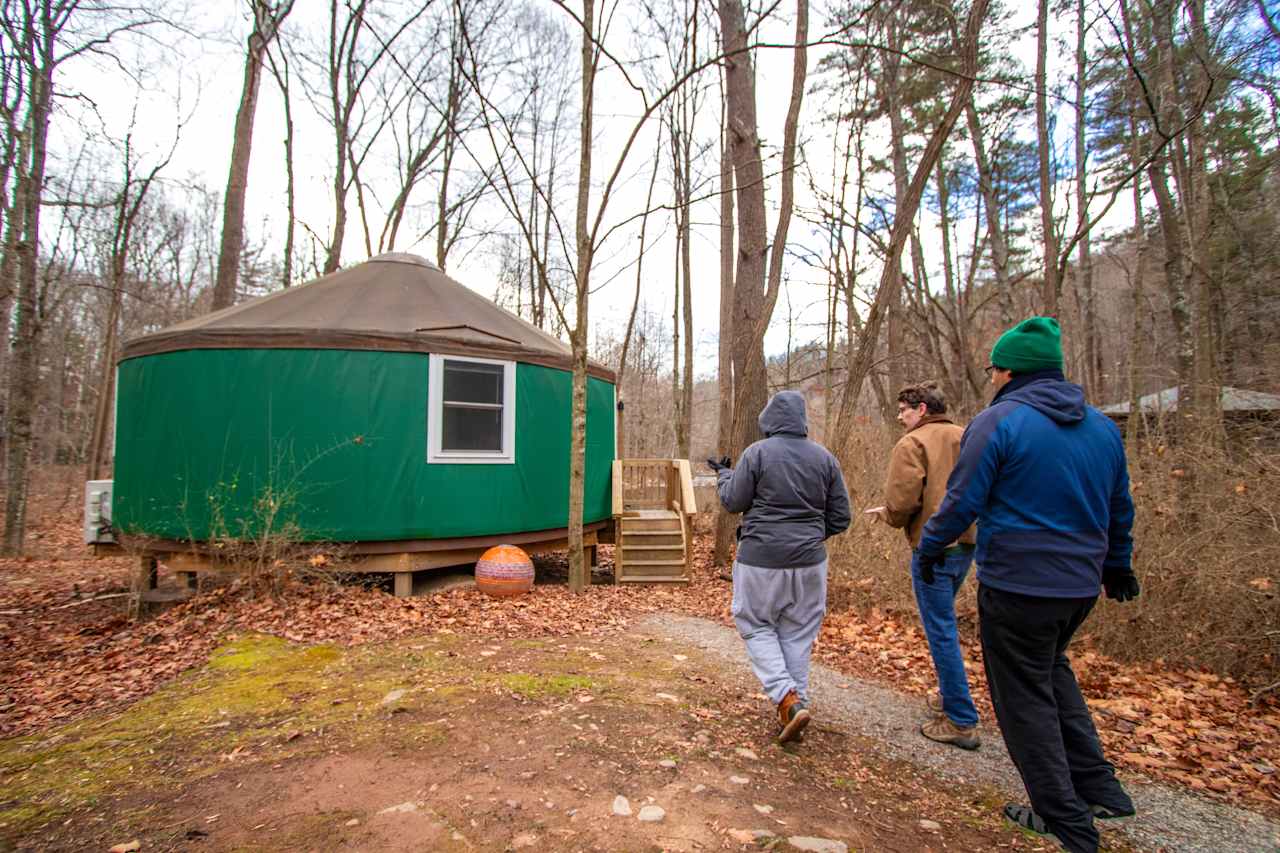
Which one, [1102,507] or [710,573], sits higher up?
[1102,507]

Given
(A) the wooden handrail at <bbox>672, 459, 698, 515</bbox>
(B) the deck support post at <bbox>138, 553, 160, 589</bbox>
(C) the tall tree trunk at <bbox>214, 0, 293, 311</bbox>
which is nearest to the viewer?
(B) the deck support post at <bbox>138, 553, 160, 589</bbox>

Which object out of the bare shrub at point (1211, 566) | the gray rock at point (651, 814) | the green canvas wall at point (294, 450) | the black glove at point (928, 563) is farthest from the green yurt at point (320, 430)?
the bare shrub at point (1211, 566)

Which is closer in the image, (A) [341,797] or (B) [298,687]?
(A) [341,797]

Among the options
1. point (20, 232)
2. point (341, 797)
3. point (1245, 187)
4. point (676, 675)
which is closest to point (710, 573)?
point (676, 675)

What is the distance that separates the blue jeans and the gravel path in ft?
0.56

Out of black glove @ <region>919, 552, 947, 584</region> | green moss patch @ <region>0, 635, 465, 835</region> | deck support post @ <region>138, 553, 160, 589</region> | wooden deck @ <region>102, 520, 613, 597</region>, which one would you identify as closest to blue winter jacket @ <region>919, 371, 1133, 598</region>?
black glove @ <region>919, 552, 947, 584</region>

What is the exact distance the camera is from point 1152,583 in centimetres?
427

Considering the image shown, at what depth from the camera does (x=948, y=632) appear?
2936 mm

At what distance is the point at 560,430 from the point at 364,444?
6.47 ft

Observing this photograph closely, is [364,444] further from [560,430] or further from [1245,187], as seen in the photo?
[1245,187]

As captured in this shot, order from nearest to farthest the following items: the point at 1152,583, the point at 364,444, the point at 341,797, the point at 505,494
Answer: the point at 341,797 → the point at 1152,583 → the point at 364,444 → the point at 505,494

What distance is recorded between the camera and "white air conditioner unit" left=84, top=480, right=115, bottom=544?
6.75 m

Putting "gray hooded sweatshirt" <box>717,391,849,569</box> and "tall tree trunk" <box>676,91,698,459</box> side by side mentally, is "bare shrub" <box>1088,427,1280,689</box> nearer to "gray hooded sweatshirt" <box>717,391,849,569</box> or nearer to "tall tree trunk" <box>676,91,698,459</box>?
"gray hooded sweatshirt" <box>717,391,849,569</box>

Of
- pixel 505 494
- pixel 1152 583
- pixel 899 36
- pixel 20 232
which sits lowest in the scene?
pixel 1152 583
